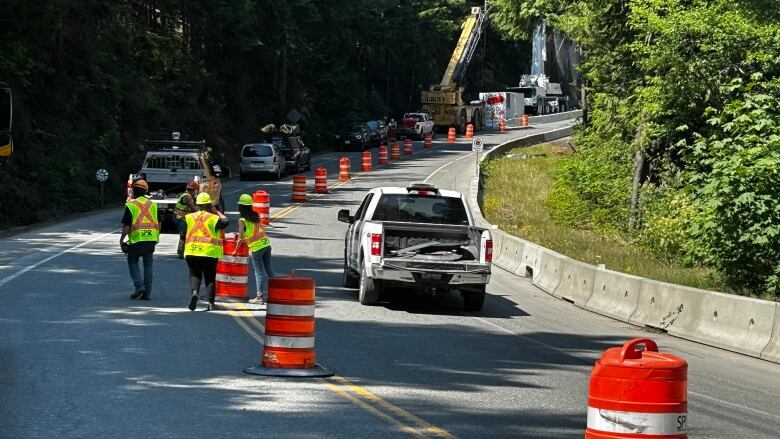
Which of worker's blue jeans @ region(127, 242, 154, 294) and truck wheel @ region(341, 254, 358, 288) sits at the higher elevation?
worker's blue jeans @ region(127, 242, 154, 294)

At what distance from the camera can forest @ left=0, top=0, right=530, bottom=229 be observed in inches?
1608

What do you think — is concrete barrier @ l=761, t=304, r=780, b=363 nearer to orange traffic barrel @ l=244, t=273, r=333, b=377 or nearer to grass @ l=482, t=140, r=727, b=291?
grass @ l=482, t=140, r=727, b=291

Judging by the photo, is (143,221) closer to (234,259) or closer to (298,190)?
(234,259)

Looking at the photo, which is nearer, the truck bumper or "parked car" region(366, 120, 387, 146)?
the truck bumper

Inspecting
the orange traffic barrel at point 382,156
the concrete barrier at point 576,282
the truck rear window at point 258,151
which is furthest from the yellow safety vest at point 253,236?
the orange traffic barrel at point 382,156

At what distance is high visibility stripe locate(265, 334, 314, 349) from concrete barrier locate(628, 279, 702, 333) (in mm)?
6935

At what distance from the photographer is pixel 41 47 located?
143 ft

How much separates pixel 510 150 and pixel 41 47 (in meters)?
29.9

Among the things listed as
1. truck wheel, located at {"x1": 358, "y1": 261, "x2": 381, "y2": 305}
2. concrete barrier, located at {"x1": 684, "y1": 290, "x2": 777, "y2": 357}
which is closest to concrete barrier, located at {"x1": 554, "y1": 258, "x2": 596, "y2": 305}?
concrete barrier, located at {"x1": 684, "y1": 290, "x2": 777, "y2": 357}

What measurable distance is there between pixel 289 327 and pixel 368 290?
628 cm

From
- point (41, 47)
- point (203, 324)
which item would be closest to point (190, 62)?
point (41, 47)

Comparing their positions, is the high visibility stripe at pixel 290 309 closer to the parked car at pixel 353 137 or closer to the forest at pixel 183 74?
the forest at pixel 183 74

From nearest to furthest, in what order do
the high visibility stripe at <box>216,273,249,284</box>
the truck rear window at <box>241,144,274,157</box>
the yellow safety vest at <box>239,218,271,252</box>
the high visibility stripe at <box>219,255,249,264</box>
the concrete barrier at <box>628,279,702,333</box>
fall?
the concrete barrier at <box>628,279,702,333</box>
the yellow safety vest at <box>239,218,271,252</box>
the high visibility stripe at <box>219,255,249,264</box>
the high visibility stripe at <box>216,273,249,284</box>
the truck rear window at <box>241,144,274,157</box>

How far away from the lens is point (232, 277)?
61.8ft
